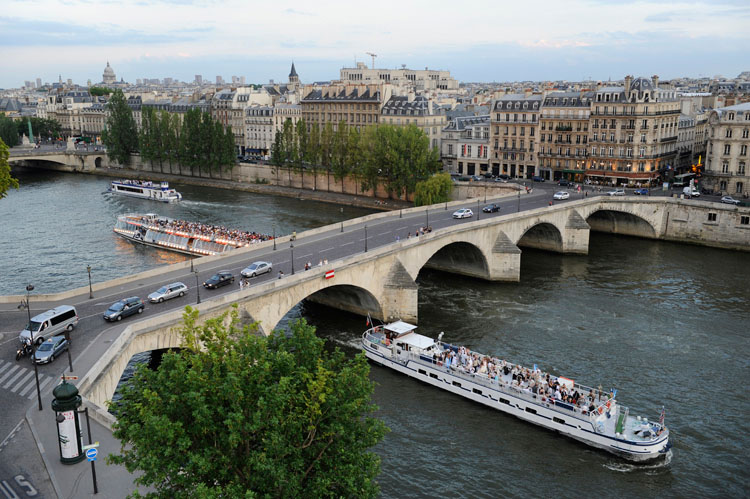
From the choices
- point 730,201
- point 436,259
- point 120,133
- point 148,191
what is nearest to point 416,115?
point 148,191

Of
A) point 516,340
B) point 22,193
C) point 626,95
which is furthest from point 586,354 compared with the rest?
point 22,193

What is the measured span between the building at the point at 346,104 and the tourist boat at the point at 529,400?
3411 inches

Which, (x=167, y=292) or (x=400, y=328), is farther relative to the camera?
(x=400, y=328)

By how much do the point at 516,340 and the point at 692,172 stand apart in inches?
2819

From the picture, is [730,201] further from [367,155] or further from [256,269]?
[256,269]

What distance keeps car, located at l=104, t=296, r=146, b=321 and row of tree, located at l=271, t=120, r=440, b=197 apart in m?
69.9

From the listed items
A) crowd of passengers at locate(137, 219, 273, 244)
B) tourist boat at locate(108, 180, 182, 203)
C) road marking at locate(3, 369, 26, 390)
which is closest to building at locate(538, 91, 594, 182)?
crowd of passengers at locate(137, 219, 273, 244)

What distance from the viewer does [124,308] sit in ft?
133

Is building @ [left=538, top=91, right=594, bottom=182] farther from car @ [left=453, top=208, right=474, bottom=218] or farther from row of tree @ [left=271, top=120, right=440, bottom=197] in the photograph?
car @ [left=453, top=208, right=474, bottom=218]

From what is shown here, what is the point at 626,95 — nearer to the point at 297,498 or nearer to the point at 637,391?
the point at 637,391

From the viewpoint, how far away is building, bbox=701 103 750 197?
92438 mm

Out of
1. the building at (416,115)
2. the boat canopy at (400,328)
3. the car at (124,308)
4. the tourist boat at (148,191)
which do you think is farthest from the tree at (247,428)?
the building at (416,115)

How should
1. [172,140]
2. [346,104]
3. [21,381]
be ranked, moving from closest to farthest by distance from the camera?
[21,381], [346,104], [172,140]

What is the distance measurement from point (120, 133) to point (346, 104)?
59799 millimetres
